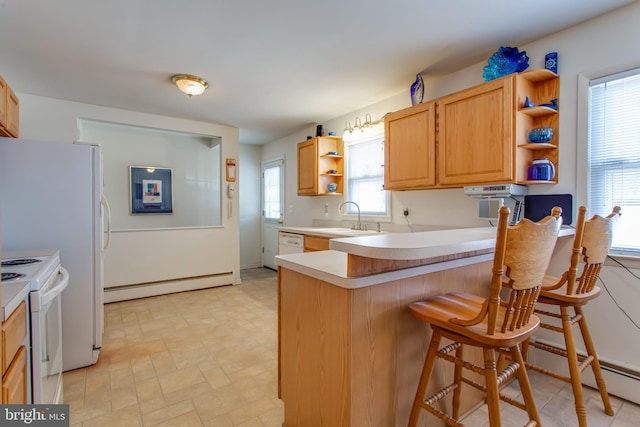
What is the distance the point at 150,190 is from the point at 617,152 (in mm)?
5243

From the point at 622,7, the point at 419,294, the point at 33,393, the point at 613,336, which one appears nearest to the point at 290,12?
the point at 419,294

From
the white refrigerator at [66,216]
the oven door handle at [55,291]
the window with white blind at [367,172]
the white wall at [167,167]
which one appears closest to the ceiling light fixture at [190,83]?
the white refrigerator at [66,216]

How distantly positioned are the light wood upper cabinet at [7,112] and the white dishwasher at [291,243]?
2.81 meters

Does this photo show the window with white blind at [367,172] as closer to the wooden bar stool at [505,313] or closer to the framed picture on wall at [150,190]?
the wooden bar stool at [505,313]

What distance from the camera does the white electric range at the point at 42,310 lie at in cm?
140

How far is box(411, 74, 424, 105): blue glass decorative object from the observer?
282cm

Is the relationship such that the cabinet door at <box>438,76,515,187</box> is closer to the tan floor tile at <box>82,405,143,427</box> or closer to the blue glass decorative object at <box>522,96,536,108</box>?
the blue glass decorative object at <box>522,96,536,108</box>

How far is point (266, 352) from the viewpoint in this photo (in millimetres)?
2572

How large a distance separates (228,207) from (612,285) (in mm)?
4330

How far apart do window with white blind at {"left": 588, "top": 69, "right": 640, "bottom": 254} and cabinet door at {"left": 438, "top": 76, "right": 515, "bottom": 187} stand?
53cm

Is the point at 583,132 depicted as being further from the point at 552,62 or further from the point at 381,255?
the point at 381,255

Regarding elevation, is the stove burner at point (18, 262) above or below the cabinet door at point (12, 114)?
below

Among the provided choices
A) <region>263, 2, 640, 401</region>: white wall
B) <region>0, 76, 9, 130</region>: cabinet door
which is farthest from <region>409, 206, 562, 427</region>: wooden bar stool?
<region>0, 76, 9, 130</region>: cabinet door

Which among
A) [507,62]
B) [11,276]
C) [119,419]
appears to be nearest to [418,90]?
[507,62]
